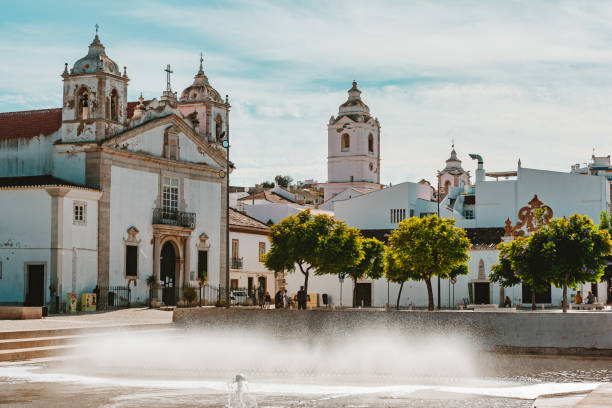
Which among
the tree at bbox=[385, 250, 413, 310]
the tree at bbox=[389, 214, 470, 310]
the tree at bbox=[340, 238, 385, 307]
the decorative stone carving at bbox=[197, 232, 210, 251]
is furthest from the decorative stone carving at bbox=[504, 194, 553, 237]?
the decorative stone carving at bbox=[197, 232, 210, 251]

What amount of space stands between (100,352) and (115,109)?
19457mm

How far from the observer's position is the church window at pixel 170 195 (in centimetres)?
4331

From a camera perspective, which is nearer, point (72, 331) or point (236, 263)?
point (72, 331)

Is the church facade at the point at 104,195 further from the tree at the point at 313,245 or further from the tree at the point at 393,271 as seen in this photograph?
the tree at the point at 393,271

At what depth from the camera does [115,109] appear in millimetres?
40469

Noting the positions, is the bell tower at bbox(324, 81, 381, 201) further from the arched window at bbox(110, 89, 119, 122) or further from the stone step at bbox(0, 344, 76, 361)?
the stone step at bbox(0, 344, 76, 361)

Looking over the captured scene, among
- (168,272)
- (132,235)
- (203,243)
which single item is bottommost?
(168,272)

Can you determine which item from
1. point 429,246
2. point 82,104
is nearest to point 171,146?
point 82,104

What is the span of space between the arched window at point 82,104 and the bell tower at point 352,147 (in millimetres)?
60586

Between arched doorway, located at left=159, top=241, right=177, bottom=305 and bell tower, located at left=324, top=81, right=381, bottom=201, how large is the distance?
186 feet

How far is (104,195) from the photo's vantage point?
1532 inches

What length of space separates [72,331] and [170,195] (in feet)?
64.2

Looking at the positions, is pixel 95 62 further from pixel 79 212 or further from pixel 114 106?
pixel 79 212

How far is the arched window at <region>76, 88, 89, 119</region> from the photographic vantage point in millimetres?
39562
